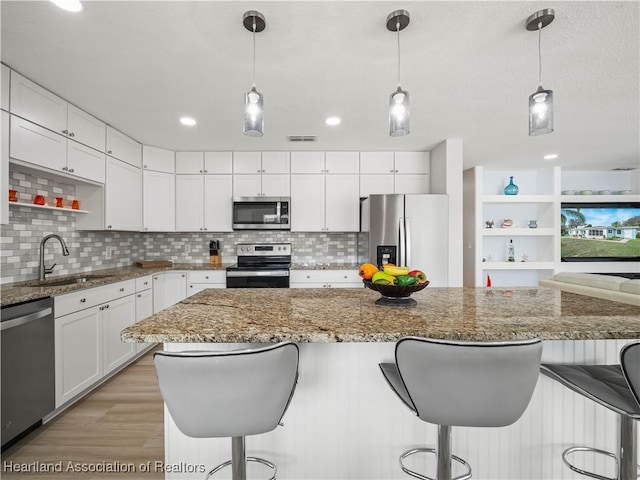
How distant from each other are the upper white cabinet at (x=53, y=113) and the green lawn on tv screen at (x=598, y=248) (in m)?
6.73

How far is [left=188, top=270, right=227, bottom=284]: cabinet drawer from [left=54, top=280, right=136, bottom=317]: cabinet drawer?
2.38ft

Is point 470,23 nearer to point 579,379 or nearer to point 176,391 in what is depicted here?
point 579,379

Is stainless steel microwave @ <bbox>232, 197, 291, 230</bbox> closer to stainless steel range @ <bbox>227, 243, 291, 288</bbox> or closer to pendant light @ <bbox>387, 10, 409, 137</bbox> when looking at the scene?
stainless steel range @ <bbox>227, 243, 291, 288</bbox>

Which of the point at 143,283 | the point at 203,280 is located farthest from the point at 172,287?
the point at 143,283

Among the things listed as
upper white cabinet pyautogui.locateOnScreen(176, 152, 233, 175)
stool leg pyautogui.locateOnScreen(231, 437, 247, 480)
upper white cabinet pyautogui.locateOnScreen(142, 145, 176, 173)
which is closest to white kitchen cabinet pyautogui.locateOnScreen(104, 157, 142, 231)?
upper white cabinet pyautogui.locateOnScreen(142, 145, 176, 173)

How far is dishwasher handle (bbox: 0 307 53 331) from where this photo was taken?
71.8 inches

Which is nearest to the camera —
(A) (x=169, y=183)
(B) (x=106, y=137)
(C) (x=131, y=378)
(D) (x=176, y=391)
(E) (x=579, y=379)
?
(D) (x=176, y=391)

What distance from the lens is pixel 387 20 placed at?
166 centimetres

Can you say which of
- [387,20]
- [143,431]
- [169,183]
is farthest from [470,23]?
[169,183]

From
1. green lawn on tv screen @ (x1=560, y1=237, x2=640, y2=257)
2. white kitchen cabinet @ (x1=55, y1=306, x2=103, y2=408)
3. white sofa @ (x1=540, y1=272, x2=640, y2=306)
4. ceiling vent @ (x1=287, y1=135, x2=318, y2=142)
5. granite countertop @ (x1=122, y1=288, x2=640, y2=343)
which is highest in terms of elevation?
ceiling vent @ (x1=287, y1=135, x2=318, y2=142)

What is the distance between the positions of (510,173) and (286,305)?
558 centimetres

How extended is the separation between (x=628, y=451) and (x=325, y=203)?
3.36 meters

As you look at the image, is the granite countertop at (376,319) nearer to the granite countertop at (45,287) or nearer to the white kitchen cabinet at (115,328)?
the granite countertop at (45,287)

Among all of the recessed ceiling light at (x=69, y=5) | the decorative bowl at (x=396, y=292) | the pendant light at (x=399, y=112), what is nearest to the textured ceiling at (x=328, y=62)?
the recessed ceiling light at (x=69, y=5)
